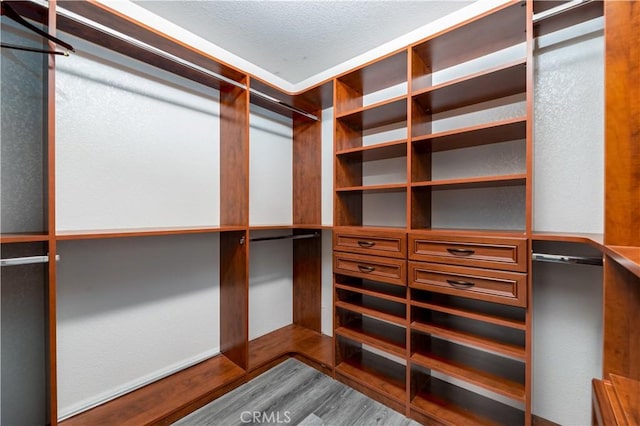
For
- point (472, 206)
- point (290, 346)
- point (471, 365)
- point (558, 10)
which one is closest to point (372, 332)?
point (471, 365)

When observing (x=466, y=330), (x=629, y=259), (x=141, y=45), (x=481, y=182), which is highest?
(x=141, y=45)

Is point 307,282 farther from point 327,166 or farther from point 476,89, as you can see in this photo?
point 476,89

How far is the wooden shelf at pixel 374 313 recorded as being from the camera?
1736mm

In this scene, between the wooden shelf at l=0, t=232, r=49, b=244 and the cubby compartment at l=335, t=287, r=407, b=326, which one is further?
the cubby compartment at l=335, t=287, r=407, b=326

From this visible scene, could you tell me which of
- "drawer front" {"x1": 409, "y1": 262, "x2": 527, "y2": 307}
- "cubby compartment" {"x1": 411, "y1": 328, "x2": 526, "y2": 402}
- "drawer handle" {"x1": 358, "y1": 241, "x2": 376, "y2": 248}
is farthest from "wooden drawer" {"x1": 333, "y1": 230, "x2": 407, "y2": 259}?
"cubby compartment" {"x1": 411, "y1": 328, "x2": 526, "y2": 402}

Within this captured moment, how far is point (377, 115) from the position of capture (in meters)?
2.01

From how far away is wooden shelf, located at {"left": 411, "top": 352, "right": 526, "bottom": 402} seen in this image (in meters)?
1.34

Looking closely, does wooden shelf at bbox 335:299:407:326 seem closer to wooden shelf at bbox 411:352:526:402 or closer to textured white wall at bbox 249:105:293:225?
wooden shelf at bbox 411:352:526:402

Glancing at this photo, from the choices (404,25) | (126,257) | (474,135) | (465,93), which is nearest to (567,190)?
(474,135)

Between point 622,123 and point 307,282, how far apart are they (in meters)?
2.37

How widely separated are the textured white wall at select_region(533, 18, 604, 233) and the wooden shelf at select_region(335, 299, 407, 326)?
997 mm

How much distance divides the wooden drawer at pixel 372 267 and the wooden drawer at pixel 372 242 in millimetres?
41

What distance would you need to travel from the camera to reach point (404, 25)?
193 centimetres

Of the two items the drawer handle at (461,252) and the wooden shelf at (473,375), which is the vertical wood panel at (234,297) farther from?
the drawer handle at (461,252)
